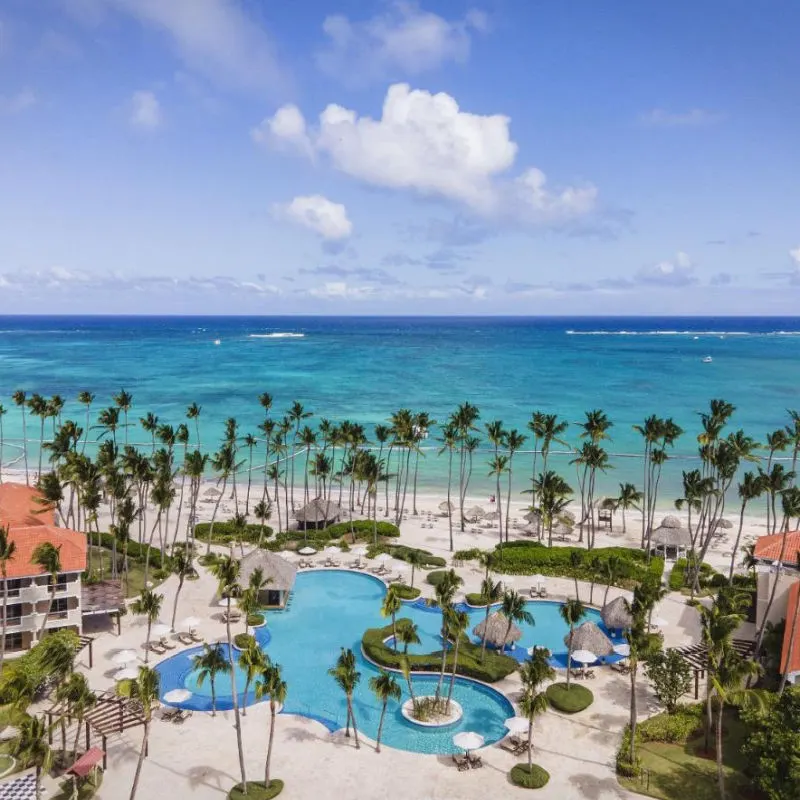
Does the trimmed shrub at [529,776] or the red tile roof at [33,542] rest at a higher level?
the red tile roof at [33,542]

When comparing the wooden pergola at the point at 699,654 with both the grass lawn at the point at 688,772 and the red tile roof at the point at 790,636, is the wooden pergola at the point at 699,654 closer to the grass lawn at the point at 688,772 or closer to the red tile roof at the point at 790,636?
the red tile roof at the point at 790,636

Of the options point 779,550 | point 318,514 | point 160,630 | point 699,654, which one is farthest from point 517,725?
point 318,514

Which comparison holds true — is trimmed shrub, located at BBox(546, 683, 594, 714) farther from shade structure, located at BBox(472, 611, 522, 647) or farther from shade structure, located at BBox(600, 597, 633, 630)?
shade structure, located at BBox(600, 597, 633, 630)

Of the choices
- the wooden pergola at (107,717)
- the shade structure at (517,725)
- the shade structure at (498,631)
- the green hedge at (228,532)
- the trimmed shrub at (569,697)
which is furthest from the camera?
the green hedge at (228,532)

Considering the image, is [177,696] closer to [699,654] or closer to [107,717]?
[107,717]

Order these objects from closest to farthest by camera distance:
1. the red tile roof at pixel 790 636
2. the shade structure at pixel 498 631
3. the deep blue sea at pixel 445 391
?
the red tile roof at pixel 790 636, the shade structure at pixel 498 631, the deep blue sea at pixel 445 391

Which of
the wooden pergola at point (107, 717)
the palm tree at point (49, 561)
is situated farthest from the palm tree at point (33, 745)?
the palm tree at point (49, 561)

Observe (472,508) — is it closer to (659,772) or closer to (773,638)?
(773,638)
